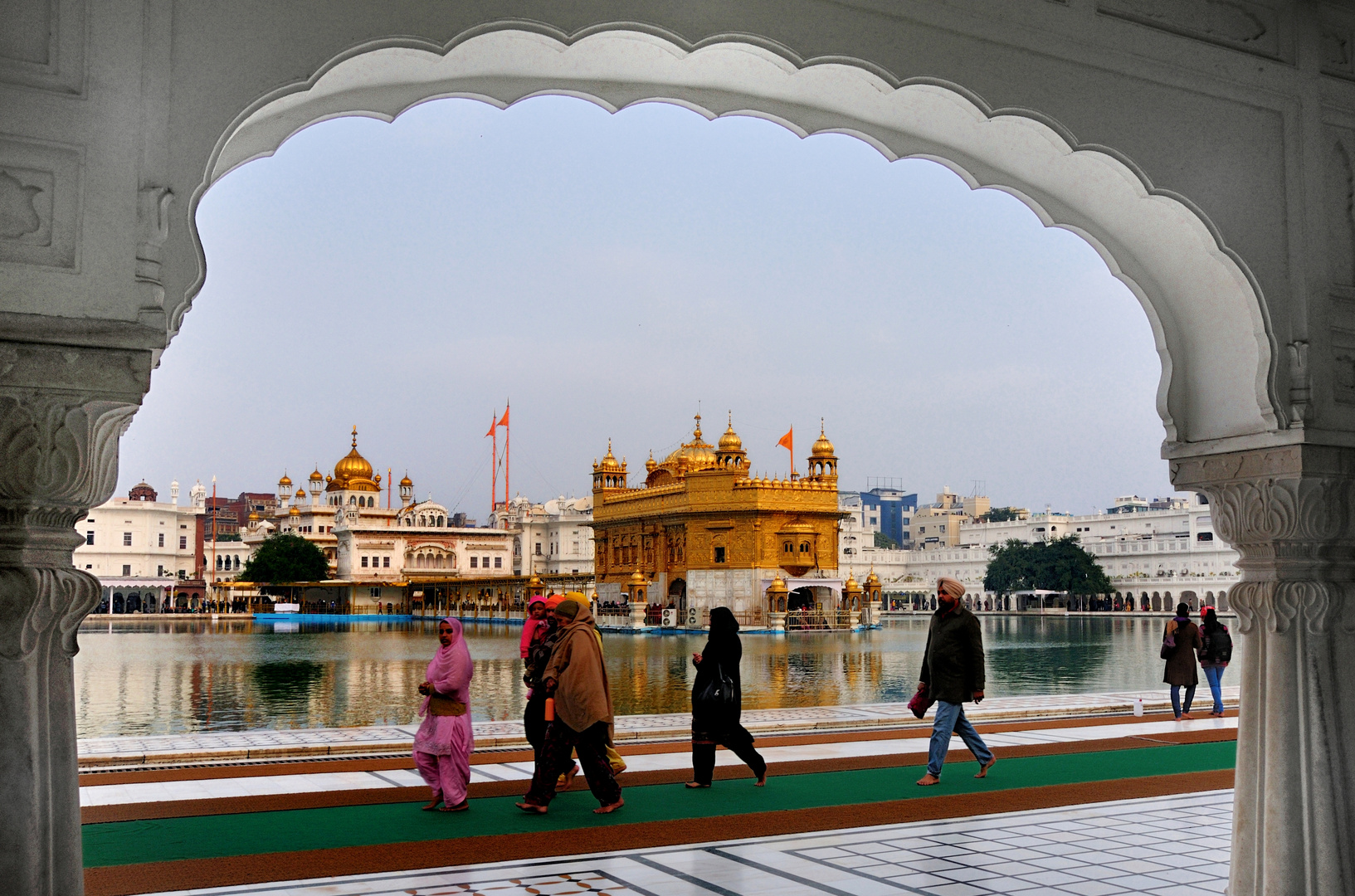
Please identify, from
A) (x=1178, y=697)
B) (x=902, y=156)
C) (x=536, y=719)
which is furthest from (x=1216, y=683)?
(x=902, y=156)

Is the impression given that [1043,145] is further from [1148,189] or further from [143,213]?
[143,213]

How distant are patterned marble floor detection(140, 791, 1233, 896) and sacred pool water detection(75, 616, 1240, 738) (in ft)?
21.9

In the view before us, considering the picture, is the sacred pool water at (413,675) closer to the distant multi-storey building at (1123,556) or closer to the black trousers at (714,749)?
the black trousers at (714,749)

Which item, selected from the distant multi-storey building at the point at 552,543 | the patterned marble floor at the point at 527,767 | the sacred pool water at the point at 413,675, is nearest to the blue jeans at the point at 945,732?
the patterned marble floor at the point at 527,767

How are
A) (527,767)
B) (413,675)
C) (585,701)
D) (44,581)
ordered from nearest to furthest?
(44,581) → (585,701) → (527,767) → (413,675)

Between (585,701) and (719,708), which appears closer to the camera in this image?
(585,701)

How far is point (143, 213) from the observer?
2.71 metres

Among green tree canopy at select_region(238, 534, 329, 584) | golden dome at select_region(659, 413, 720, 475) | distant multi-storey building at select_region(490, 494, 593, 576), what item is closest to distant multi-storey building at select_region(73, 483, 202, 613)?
green tree canopy at select_region(238, 534, 329, 584)

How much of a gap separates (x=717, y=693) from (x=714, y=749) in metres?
0.32

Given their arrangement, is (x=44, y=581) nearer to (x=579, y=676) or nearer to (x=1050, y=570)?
(x=579, y=676)

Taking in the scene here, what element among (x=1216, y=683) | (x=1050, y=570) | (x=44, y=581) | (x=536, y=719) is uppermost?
(x=44, y=581)

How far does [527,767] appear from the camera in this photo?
7.73m

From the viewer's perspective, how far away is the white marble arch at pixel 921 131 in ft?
10.3

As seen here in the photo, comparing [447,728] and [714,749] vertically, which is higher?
[447,728]
